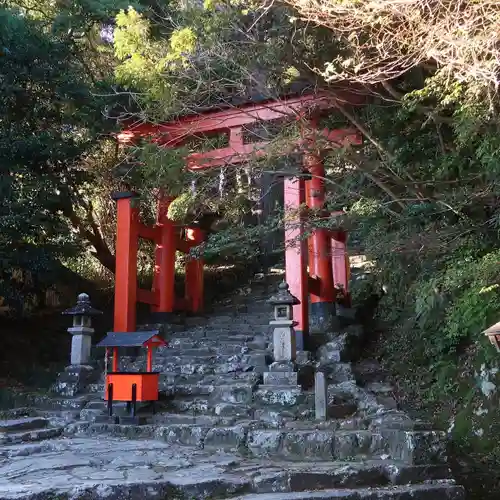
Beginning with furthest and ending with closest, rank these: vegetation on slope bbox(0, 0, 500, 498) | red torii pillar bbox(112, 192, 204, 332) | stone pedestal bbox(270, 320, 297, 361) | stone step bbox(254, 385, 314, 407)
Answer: red torii pillar bbox(112, 192, 204, 332) < stone pedestal bbox(270, 320, 297, 361) < stone step bbox(254, 385, 314, 407) < vegetation on slope bbox(0, 0, 500, 498)

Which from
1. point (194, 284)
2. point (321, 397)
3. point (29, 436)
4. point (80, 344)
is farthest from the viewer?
point (194, 284)

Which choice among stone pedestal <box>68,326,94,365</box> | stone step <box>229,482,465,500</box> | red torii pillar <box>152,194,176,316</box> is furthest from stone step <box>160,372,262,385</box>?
stone step <box>229,482,465,500</box>

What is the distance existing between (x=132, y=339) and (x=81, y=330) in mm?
1993

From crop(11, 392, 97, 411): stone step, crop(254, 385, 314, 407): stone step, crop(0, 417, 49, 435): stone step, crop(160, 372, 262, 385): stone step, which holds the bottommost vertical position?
crop(0, 417, 49, 435): stone step

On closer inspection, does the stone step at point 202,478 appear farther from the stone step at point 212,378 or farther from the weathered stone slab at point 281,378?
the stone step at point 212,378

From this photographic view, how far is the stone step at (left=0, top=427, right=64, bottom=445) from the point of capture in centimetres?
796

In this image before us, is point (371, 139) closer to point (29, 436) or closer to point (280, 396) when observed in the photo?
point (280, 396)

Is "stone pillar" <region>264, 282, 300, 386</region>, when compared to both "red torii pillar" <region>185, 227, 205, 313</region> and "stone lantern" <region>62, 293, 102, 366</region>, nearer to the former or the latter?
"stone lantern" <region>62, 293, 102, 366</region>

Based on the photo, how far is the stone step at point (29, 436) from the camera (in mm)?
7961

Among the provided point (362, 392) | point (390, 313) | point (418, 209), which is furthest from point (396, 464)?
point (390, 313)

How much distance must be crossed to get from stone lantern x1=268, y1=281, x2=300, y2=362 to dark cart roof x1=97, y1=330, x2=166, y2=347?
186cm

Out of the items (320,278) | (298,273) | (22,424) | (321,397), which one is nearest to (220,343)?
(298,273)

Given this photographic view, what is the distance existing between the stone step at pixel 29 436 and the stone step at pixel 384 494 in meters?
3.87

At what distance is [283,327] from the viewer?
9500mm
